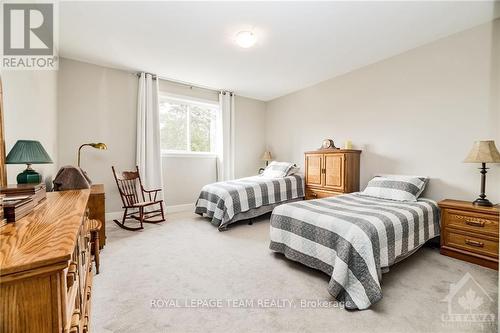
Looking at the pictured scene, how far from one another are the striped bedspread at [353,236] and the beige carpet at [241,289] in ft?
0.50

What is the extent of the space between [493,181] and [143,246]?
4.05 metres

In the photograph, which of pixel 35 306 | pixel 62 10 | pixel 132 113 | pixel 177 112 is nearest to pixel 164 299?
pixel 35 306

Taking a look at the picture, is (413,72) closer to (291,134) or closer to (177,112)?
(291,134)

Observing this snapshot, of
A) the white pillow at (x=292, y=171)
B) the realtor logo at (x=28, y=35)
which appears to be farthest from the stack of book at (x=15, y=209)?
the white pillow at (x=292, y=171)

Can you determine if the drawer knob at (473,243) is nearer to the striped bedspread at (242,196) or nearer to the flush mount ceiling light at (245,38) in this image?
the striped bedspread at (242,196)

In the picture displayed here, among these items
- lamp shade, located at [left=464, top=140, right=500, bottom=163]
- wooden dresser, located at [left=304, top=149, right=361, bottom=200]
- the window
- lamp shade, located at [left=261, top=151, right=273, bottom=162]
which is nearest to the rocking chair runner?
the window

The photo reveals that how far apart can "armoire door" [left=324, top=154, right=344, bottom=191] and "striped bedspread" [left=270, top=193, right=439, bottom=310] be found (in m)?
0.89

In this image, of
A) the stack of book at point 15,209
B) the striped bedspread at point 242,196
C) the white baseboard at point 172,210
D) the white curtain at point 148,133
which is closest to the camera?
the stack of book at point 15,209

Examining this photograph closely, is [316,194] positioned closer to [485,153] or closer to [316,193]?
[316,193]

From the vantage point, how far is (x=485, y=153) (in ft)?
7.60

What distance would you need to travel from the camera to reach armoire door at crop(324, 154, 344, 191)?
3600 mm

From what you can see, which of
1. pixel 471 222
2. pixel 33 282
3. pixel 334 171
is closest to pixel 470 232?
pixel 471 222

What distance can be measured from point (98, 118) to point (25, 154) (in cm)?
240

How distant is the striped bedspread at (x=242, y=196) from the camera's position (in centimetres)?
341
